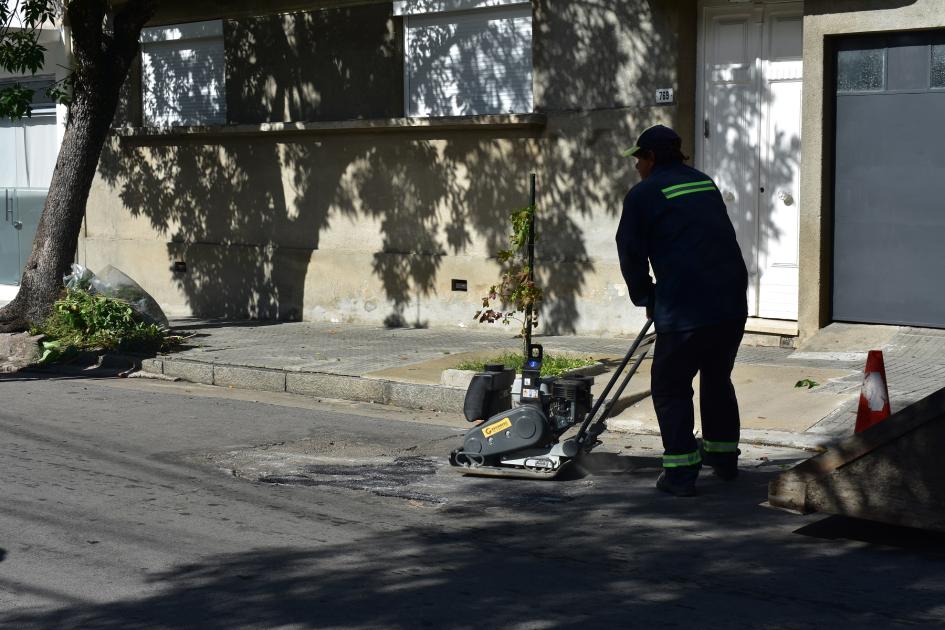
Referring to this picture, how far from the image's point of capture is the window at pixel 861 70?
10773 millimetres

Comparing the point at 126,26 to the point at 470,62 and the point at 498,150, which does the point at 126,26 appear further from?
the point at 498,150

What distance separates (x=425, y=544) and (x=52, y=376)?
655 centimetres

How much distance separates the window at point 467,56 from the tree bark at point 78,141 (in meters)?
2.65

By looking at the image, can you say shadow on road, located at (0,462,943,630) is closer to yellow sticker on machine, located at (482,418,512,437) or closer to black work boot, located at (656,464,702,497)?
black work boot, located at (656,464,702,497)

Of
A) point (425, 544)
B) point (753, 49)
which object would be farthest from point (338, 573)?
point (753, 49)

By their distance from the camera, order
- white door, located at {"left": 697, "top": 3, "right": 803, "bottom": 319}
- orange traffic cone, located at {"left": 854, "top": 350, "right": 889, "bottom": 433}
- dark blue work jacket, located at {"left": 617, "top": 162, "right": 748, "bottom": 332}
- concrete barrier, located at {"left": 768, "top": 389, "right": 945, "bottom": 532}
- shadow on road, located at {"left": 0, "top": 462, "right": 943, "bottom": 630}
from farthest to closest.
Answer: white door, located at {"left": 697, "top": 3, "right": 803, "bottom": 319} < orange traffic cone, located at {"left": 854, "top": 350, "right": 889, "bottom": 433} < dark blue work jacket, located at {"left": 617, "top": 162, "right": 748, "bottom": 332} < concrete barrier, located at {"left": 768, "top": 389, "right": 945, "bottom": 532} < shadow on road, located at {"left": 0, "top": 462, "right": 943, "bottom": 630}

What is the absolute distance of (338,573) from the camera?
5434 mm

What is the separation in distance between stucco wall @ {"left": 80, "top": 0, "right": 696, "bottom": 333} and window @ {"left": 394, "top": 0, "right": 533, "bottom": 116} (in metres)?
0.29

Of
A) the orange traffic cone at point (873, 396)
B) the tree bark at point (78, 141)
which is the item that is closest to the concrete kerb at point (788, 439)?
the orange traffic cone at point (873, 396)

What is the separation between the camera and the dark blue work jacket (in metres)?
6.58

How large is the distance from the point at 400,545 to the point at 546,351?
5.58m

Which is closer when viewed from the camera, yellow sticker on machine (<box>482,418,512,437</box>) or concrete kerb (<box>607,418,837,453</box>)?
yellow sticker on machine (<box>482,418,512,437</box>)

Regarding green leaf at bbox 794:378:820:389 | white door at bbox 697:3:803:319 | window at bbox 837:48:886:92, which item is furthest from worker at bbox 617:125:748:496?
white door at bbox 697:3:803:319

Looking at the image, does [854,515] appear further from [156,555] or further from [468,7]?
[468,7]
